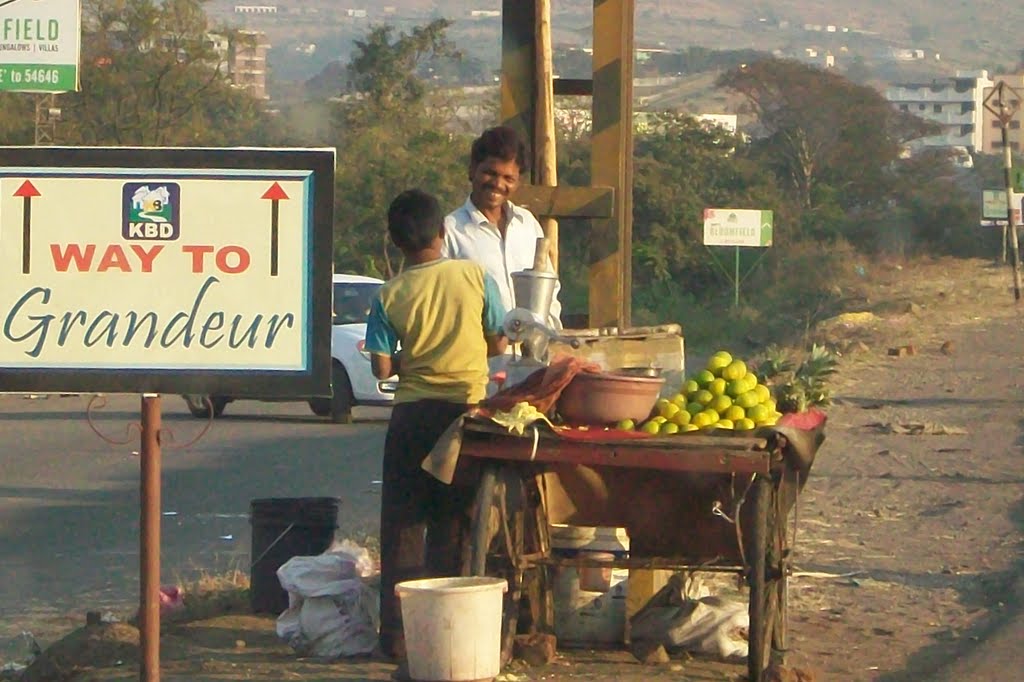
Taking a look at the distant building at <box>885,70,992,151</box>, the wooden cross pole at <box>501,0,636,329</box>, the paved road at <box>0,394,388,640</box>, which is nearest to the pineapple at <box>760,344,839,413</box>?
the wooden cross pole at <box>501,0,636,329</box>

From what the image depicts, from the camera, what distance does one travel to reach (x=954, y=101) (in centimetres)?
15725

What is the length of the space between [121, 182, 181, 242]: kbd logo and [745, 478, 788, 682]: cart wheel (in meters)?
2.18

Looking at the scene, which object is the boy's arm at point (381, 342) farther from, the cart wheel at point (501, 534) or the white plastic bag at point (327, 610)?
the white plastic bag at point (327, 610)

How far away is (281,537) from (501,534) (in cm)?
140

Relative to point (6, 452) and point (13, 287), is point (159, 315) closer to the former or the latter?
point (13, 287)

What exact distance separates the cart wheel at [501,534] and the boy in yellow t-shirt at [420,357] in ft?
0.72

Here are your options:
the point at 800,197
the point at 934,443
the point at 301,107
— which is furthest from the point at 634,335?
the point at 800,197

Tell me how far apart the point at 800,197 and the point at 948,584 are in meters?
50.1

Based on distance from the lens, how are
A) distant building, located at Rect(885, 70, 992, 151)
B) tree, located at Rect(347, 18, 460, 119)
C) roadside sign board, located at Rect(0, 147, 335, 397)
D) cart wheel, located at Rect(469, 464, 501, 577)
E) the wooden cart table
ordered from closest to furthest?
roadside sign board, located at Rect(0, 147, 335, 397)
the wooden cart table
cart wheel, located at Rect(469, 464, 501, 577)
tree, located at Rect(347, 18, 460, 119)
distant building, located at Rect(885, 70, 992, 151)

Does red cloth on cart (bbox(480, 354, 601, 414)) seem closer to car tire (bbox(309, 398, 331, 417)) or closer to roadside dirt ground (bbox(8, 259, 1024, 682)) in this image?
roadside dirt ground (bbox(8, 259, 1024, 682))

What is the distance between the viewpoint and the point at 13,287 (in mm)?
4594

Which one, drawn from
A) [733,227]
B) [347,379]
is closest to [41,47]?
[347,379]

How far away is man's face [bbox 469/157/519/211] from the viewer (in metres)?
6.32

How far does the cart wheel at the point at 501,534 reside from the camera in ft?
18.2
